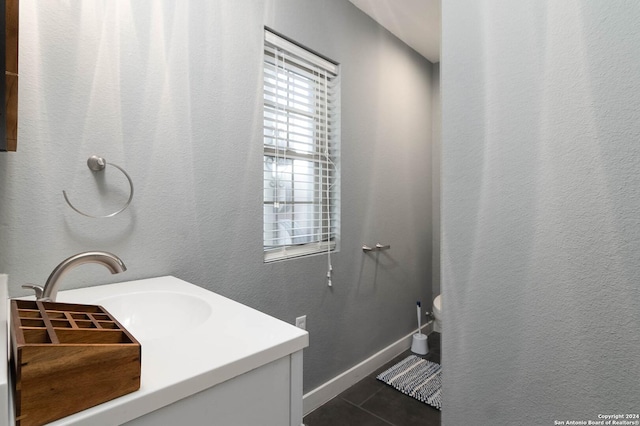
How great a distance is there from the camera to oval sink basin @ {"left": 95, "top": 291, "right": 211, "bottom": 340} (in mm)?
978

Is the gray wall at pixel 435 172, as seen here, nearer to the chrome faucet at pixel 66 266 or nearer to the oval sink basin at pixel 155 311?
the oval sink basin at pixel 155 311

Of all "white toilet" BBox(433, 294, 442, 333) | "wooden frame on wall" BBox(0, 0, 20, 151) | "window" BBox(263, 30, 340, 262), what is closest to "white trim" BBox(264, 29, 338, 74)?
"window" BBox(263, 30, 340, 262)

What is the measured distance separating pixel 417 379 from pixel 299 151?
5.36ft

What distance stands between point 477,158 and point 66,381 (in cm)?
108

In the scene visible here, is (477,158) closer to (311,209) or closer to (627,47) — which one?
(627,47)

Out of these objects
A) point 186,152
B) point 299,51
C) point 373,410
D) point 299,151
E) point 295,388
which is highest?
point 299,51

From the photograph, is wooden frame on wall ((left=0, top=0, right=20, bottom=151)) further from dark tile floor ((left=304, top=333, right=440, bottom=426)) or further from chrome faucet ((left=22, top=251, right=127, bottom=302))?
dark tile floor ((left=304, top=333, right=440, bottom=426))

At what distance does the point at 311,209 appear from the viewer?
1873 millimetres

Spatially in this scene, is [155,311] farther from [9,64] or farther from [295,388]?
[9,64]

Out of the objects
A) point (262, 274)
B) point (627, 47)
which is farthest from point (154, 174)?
point (627, 47)

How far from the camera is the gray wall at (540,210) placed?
778 millimetres

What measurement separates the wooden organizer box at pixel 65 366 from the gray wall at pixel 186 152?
0.58 meters

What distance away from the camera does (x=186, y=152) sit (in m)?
1.30

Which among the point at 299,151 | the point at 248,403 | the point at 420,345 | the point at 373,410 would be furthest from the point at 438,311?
the point at 248,403
